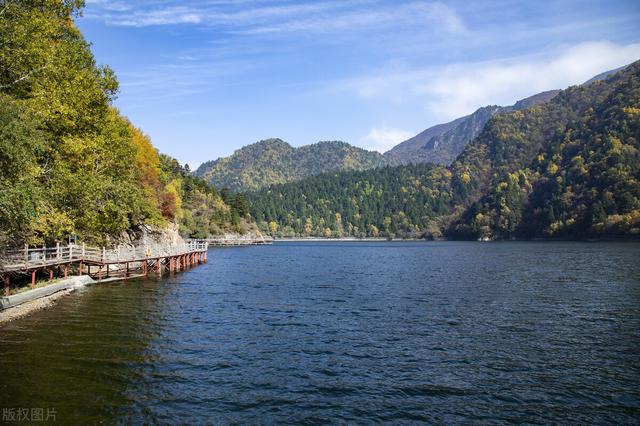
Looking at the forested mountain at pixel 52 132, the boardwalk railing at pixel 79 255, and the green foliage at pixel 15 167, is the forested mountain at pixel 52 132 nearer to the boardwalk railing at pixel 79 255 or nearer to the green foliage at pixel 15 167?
the green foliage at pixel 15 167

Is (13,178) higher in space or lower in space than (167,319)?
higher

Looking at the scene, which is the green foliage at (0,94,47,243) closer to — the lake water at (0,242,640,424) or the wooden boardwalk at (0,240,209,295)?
the lake water at (0,242,640,424)

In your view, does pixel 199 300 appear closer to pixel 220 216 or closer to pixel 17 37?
pixel 17 37

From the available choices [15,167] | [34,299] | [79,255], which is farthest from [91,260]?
[15,167]

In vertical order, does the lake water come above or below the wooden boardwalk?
below

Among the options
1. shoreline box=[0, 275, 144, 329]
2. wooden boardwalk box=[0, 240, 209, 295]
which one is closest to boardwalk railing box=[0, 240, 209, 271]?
wooden boardwalk box=[0, 240, 209, 295]

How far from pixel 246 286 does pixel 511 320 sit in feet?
83.5

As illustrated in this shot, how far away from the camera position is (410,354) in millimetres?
21281

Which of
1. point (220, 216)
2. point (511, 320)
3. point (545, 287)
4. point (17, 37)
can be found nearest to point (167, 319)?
point (17, 37)

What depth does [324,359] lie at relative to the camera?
20438 mm

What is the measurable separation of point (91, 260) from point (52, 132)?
12558mm

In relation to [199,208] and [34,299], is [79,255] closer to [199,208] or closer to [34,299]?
[34,299]

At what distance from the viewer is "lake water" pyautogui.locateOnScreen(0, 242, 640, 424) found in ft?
48.6

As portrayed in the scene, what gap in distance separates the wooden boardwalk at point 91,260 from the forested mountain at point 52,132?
136 cm
